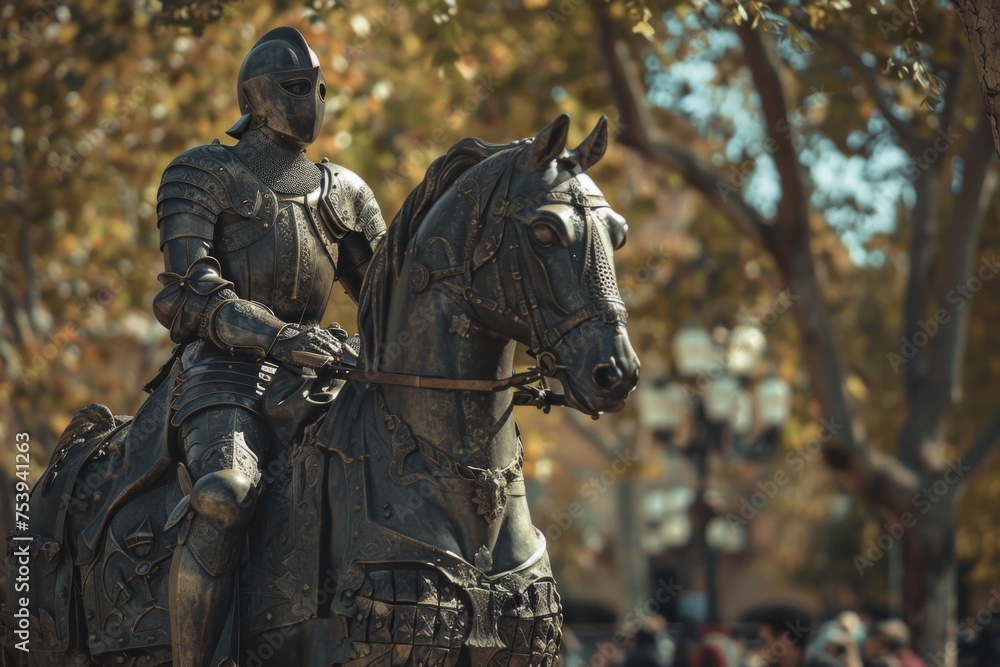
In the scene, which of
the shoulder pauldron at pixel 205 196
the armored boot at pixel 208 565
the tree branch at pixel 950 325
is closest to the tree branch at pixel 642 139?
the tree branch at pixel 950 325

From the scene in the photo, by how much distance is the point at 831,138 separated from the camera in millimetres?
14508

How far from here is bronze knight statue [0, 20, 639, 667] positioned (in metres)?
4.89

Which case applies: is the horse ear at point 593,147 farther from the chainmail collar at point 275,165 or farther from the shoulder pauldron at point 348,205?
the chainmail collar at point 275,165

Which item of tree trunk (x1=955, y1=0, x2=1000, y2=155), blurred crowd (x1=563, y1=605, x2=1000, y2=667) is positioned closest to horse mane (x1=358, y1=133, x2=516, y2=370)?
tree trunk (x1=955, y1=0, x2=1000, y2=155)

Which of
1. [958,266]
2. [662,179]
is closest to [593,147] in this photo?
[958,266]

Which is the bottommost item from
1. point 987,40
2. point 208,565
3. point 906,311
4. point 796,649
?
point 208,565

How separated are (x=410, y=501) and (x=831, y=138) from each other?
10340 mm

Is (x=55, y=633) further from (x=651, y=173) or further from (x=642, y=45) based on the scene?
(x=651, y=173)

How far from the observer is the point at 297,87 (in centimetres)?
596

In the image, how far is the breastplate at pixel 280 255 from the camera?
5801 mm

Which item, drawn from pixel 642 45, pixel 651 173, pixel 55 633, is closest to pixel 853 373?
pixel 651 173

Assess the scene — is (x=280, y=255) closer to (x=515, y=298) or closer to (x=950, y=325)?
(x=515, y=298)

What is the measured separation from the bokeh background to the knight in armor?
8.92 feet

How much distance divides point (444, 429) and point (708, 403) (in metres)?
10.4
